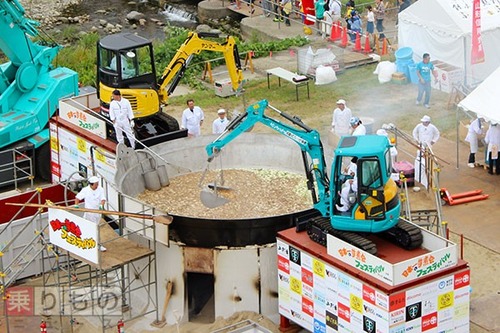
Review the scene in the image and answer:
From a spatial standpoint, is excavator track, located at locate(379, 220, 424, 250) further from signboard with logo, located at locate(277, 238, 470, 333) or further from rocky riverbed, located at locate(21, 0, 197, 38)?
rocky riverbed, located at locate(21, 0, 197, 38)

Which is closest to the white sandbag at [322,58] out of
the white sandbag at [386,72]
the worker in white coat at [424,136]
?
the white sandbag at [386,72]

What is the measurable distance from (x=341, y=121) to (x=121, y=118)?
5.38 metres

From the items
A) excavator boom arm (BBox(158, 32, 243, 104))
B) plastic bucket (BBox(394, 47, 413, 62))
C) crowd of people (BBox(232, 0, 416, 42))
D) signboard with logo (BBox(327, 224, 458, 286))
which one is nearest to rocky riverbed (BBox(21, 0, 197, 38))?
crowd of people (BBox(232, 0, 416, 42))

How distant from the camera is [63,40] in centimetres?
4344

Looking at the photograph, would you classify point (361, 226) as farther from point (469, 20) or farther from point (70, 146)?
point (469, 20)

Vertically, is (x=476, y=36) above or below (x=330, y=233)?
below

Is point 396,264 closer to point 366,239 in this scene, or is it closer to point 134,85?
point 366,239

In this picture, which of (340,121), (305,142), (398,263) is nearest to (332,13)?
(340,121)

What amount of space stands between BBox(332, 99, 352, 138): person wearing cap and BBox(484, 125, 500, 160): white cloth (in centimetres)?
304

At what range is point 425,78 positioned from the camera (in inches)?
1162

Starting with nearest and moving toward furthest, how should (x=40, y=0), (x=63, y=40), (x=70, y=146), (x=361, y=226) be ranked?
(x=361, y=226), (x=70, y=146), (x=63, y=40), (x=40, y=0)

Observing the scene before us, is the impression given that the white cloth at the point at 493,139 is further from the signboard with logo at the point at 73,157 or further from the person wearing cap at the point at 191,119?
the signboard with logo at the point at 73,157

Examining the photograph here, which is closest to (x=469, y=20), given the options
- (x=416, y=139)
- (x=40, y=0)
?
(x=416, y=139)

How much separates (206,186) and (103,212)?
13.1 ft
